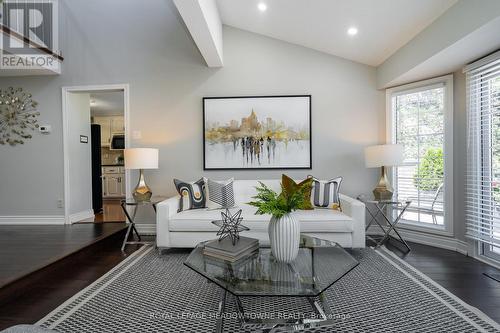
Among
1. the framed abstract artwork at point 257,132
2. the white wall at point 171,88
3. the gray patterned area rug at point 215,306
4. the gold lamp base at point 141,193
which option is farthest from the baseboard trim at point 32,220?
the framed abstract artwork at point 257,132

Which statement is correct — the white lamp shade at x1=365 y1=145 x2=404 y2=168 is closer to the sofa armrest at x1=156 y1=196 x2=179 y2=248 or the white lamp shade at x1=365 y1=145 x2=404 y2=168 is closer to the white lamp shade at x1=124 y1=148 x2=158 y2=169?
the sofa armrest at x1=156 y1=196 x2=179 y2=248

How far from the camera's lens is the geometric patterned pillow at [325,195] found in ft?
10.1

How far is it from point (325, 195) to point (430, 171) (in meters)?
1.40

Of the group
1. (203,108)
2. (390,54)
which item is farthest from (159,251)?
(390,54)

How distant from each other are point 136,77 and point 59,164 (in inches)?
72.7

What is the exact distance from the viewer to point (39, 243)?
2.88 meters

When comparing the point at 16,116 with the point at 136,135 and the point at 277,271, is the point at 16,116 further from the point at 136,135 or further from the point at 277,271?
the point at 277,271

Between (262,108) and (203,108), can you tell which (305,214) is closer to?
(262,108)

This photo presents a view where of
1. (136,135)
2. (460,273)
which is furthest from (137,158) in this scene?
(460,273)

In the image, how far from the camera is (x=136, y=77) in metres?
3.78

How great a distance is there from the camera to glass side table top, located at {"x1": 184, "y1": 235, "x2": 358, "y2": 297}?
140 cm

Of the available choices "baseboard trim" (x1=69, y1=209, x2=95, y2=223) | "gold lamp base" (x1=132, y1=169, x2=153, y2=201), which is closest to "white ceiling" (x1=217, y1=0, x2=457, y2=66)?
"gold lamp base" (x1=132, y1=169, x2=153, y2=201)

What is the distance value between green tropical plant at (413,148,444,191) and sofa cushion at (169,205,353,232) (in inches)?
50.0

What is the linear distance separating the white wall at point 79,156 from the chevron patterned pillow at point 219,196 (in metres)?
2.47
